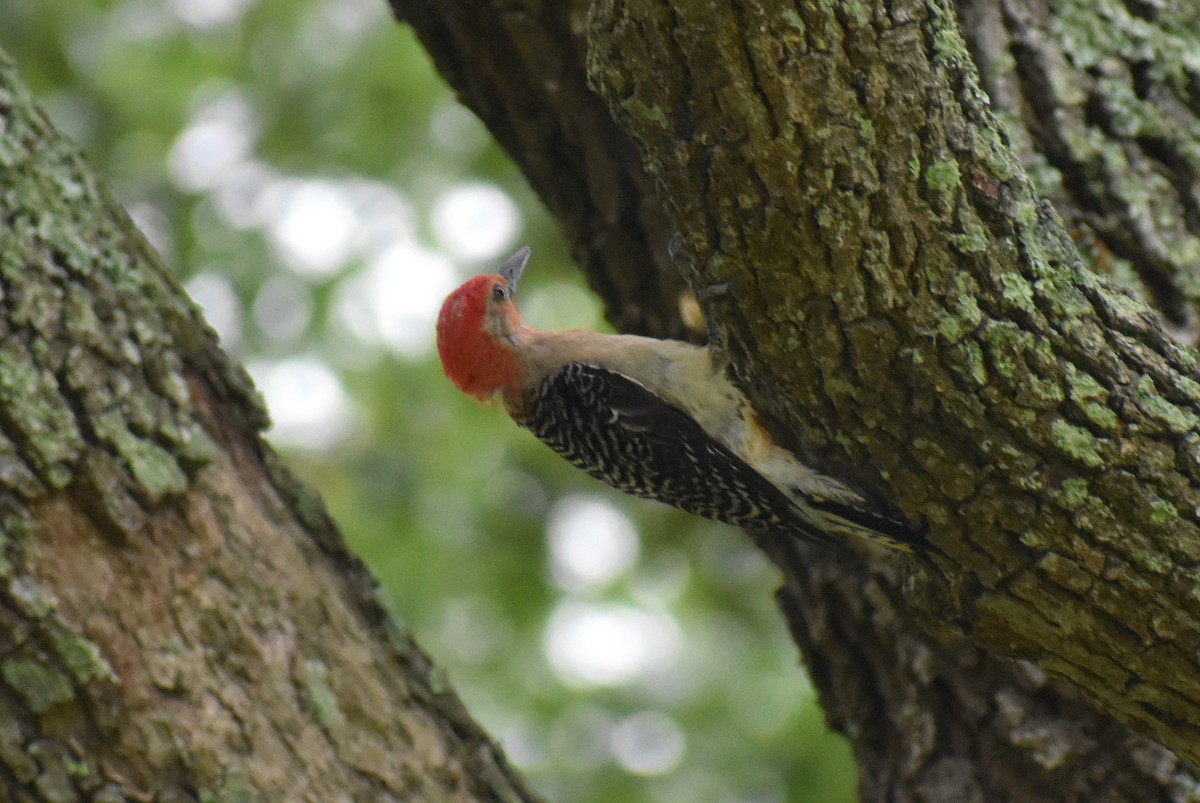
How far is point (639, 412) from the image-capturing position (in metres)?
4.81

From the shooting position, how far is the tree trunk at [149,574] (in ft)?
10.8

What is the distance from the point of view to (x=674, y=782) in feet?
24.9

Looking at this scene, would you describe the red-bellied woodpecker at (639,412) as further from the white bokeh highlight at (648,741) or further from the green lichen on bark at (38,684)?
the white bokeh highlight at (648,741)

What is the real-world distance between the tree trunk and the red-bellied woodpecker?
1.27 metres

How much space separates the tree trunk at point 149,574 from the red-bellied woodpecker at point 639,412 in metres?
1.27

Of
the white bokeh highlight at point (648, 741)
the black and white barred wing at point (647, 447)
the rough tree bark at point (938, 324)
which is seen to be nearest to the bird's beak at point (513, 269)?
the black and white barred wing at point (647, 447)

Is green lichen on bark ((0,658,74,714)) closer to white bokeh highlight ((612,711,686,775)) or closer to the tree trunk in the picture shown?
the tree trunk

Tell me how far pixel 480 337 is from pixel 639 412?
74cm

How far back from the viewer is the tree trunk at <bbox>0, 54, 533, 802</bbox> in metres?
3.30

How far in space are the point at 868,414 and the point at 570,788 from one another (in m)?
5.35

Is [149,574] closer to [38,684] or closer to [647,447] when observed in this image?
[38,684]

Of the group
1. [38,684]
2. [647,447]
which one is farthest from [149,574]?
[647,447]

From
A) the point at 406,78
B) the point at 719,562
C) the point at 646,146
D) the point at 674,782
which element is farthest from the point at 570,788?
the point at 646,146

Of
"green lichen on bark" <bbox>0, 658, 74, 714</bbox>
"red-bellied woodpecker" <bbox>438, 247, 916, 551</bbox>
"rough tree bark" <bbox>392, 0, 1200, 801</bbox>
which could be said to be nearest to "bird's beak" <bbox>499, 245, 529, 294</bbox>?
"red-bellied woodpecker" <bbox>438, 247, 916, 551</bbox>
